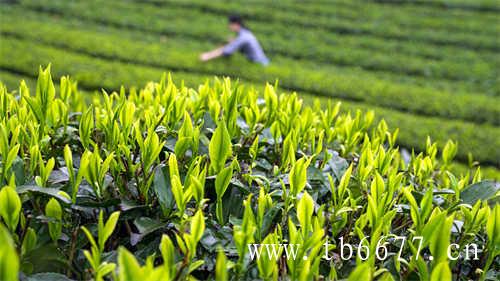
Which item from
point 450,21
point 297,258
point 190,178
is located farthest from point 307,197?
point 450,21

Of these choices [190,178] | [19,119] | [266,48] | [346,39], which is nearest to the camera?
[190,178]

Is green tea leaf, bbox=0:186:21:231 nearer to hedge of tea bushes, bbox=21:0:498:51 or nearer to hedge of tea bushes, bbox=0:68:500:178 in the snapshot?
hedge of tea bushes, bbox=0:68:500:178

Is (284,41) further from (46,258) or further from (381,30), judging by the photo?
(46,258)

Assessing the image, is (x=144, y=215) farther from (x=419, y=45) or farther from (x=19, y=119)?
(x=419, y=45)

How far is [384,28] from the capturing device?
31.6 ft

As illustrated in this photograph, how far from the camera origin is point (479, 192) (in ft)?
4.82

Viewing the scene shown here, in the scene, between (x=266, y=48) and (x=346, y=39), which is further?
(x=346, y=39)

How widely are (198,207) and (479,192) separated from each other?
0.80 m

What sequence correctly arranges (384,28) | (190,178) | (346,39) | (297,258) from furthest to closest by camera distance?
(384,28) < (346,39) < (190,178) < (297,258)

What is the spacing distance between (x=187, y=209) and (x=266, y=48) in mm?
7361

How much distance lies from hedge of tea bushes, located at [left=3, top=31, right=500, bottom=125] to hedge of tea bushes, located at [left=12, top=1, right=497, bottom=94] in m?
0.81

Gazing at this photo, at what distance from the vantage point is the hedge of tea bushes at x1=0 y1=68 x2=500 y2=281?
1.07 m

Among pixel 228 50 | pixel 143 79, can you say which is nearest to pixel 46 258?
pixel 143 79

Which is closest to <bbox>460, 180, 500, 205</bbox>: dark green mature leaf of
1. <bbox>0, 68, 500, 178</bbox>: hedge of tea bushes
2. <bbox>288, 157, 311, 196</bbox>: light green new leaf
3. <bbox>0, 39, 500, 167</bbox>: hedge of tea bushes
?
<bbox>288, 157, 311, 196</bbox>: light green new leaf
